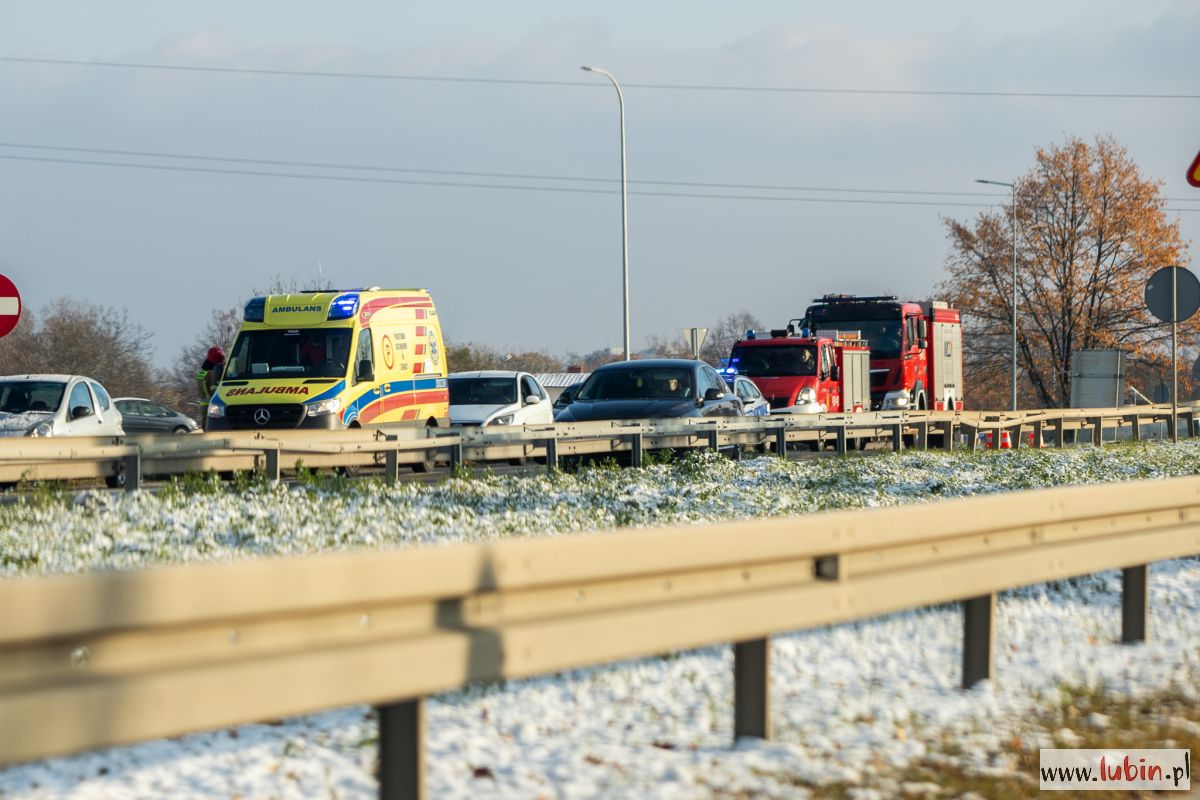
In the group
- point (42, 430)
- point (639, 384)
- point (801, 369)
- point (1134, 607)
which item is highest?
point (801, 369)

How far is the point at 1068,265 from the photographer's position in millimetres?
58812

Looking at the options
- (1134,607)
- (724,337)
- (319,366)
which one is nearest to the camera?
(1134,607)

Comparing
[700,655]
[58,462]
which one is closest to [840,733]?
[700,655]

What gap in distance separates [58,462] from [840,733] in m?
10.4

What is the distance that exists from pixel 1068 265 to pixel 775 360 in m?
30.5

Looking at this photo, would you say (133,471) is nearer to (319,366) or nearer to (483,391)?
(319,366)

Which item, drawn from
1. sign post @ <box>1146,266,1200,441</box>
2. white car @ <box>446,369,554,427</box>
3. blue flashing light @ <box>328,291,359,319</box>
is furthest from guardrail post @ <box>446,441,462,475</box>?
sign post @ <box>1146,266,1200,441</box>

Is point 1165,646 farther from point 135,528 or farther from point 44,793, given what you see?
point 135,528

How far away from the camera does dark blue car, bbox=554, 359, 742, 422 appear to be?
2117 centimetres

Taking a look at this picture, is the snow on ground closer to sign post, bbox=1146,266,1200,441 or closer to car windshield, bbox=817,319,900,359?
sign post, bbox=1146,266,1200,441

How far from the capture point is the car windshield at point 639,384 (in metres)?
21.8

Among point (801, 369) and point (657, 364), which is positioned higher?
point (657, 364)

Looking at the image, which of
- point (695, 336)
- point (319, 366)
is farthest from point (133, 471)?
point (695, 336)

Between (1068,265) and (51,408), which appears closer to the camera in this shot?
(51,408)
